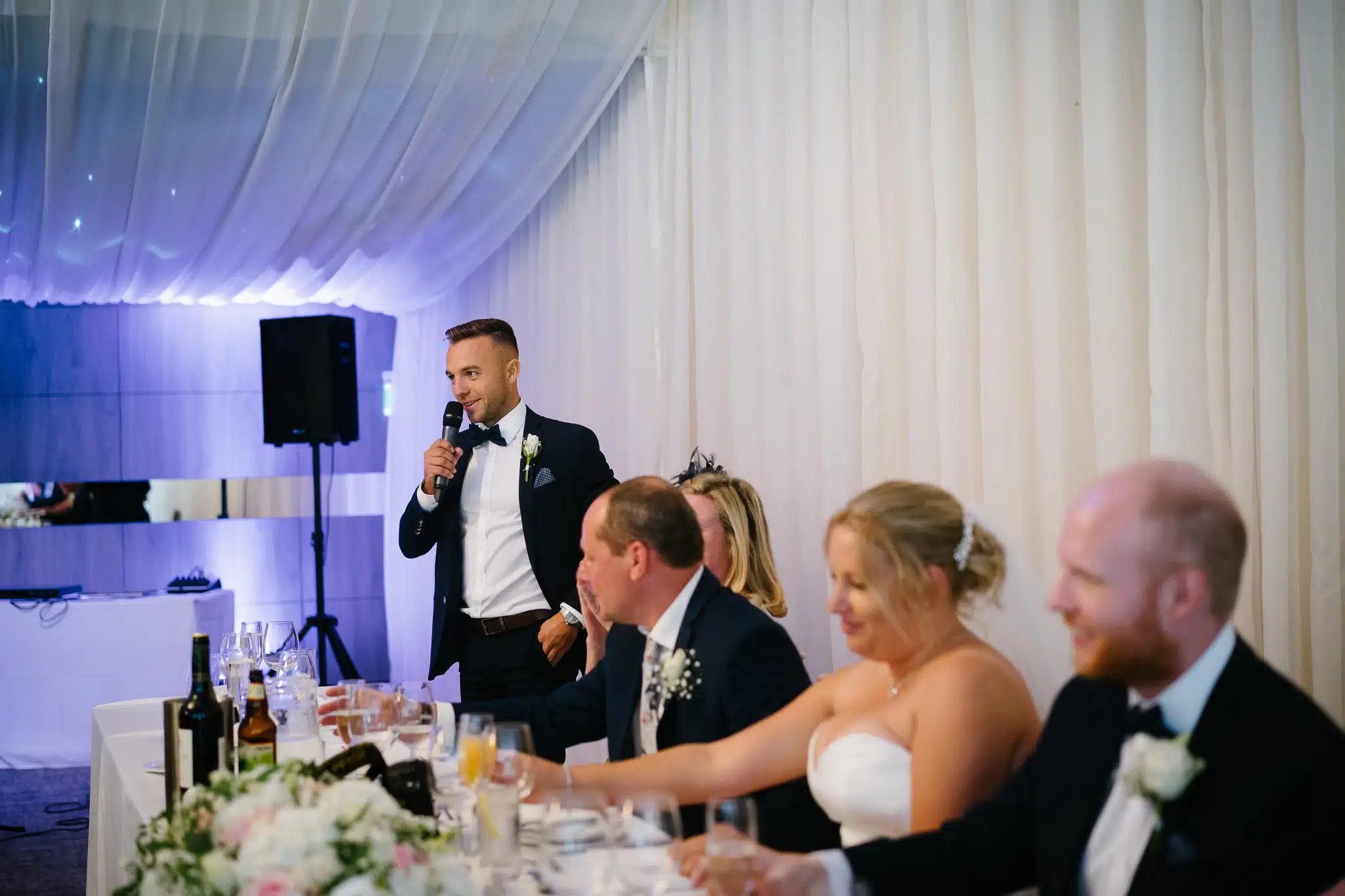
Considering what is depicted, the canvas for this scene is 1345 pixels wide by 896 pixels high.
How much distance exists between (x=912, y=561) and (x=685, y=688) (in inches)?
26.0

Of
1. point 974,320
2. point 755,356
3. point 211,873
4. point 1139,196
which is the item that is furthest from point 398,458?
point 211,873

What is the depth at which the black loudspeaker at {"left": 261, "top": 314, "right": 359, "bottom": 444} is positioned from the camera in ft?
22.3

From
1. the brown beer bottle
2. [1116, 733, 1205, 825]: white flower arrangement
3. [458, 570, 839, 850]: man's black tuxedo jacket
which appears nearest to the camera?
[1116, 733, 1205, 825]: white flower arrangement

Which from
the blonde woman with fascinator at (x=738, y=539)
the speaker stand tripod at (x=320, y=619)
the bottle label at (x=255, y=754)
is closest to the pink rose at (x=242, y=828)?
the bottle label at (x=255, y=754)

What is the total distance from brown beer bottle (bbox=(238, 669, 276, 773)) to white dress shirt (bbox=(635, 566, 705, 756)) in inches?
27.9

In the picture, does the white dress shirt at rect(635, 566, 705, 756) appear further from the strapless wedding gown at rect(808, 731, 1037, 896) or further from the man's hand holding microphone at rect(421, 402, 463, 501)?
the man's hand holding microphone at rect(421, 402, 463, 501)

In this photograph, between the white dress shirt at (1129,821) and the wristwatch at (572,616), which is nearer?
the white dress shirt at (1129,821)

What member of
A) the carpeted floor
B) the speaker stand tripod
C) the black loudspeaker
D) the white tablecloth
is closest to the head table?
the carpeted floor

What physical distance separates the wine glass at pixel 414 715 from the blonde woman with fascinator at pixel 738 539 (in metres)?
0.74

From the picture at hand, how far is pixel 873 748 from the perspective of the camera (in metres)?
2.08

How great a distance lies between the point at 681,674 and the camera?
254 cm

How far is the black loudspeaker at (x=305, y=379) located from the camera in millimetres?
6785

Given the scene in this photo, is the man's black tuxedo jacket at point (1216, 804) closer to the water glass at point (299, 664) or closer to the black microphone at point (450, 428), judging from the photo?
the water glass at point (299, 664)

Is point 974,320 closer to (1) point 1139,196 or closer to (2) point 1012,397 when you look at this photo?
(2) point 1012,397
